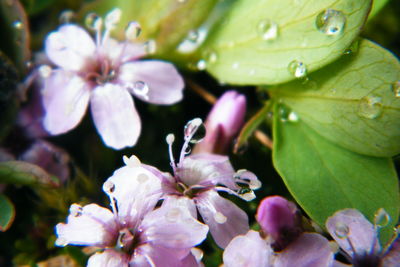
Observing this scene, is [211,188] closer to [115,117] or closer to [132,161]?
[132,161]

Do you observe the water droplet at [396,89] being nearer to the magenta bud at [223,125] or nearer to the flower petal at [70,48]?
the magenta bud at [223,125]

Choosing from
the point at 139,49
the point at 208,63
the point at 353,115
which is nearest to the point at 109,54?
the point at 139,49

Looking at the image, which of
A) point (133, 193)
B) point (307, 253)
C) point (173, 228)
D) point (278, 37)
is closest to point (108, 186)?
point (133, 193)

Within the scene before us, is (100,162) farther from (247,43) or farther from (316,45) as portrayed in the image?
(316,45)

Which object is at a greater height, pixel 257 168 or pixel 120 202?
pixel 120 202

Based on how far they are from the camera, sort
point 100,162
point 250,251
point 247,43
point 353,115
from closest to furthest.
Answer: point 250,251, point 353,115, point 247,43, point 100,162

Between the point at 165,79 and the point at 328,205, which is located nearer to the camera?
the point at 328,205

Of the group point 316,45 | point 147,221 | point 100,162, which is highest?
point 316,45

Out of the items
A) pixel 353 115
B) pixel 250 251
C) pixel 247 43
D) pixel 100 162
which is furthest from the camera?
pixel 100 162

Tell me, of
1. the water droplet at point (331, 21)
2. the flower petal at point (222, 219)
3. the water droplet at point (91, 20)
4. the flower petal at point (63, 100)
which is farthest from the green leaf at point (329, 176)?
the water droplet at point (91, 20)
